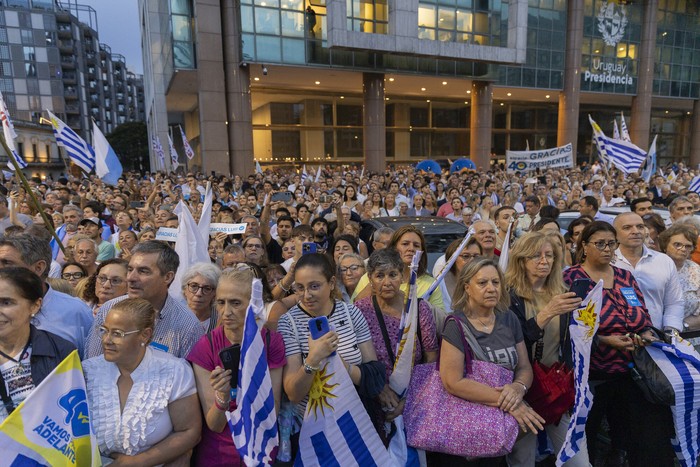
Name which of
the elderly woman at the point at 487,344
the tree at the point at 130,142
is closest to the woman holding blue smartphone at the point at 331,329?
the elderly woman at the point at 487,344

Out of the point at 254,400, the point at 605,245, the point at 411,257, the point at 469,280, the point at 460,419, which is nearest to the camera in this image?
the point at 254,400

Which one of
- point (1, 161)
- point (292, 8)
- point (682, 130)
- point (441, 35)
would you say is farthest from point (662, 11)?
point (1, 161)

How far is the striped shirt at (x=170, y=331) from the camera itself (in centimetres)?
262

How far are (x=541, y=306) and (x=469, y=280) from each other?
71 centimetres

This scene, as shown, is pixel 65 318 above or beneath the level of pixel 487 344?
above

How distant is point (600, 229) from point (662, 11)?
4294 centimetres

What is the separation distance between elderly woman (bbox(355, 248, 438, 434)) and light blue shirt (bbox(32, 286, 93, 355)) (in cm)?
184

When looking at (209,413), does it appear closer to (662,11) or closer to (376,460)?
(376,460)

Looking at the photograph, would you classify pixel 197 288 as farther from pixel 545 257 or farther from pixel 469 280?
pixel 545 257

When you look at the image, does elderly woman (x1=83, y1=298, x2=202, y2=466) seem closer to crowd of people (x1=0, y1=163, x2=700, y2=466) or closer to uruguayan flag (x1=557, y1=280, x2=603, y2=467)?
crowd of people (x1=0, y1=163, x2=700, y2=466)

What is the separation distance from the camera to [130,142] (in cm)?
6612

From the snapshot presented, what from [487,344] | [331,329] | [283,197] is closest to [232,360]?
[331,329]

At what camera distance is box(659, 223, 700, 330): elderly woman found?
3797 mm

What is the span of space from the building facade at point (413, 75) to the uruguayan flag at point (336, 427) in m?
22.0
